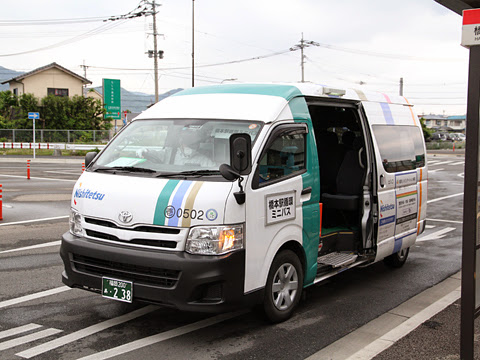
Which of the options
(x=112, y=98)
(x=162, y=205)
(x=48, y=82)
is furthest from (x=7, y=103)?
(x=162, y=205)

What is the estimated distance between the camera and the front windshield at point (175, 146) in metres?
5.06

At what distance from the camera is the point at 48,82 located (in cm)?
5328

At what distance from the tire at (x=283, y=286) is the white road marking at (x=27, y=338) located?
2.01m

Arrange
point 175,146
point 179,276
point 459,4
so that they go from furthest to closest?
point 175,146 < point 179,276 < point 459,4

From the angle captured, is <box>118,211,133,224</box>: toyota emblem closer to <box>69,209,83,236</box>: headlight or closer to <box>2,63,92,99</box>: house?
<box>69,209,83,236</box>: headlight

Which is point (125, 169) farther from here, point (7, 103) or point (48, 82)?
point (48, 82)

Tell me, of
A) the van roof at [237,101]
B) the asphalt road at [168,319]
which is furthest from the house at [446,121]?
the van roof at [237,101]

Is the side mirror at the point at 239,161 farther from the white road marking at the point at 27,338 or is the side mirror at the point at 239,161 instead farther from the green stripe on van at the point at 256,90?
the white road marking at the point at 27,338

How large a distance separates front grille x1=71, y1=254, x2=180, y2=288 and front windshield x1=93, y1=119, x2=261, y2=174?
0.93m

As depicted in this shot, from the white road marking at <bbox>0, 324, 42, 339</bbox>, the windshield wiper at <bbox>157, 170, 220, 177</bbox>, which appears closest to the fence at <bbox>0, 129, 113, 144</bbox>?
the white road marking at <bbox>0, 324, 42, 339</bbox>

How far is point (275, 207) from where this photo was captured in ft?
16.5

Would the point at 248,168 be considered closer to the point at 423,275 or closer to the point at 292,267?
the point at 292,267

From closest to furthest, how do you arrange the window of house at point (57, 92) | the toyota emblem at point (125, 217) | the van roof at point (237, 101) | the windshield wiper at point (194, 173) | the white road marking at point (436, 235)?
the toyota emblem at point (125, 217), the windshield wiper at point (194, 173), the van roof at point (237, 101), the white road marking at point (436, 235), the window of house at point (57, 92)

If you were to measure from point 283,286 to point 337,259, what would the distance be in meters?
1.38
